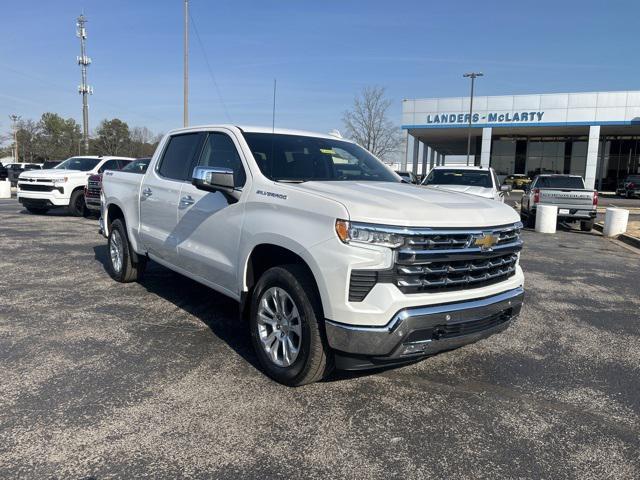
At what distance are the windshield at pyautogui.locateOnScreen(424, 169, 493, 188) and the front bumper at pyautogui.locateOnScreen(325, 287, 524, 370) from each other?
1017 cm

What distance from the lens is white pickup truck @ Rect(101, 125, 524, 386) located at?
323 centimetres

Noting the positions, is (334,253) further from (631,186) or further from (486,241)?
(631,186)

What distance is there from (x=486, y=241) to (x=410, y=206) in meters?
0.63

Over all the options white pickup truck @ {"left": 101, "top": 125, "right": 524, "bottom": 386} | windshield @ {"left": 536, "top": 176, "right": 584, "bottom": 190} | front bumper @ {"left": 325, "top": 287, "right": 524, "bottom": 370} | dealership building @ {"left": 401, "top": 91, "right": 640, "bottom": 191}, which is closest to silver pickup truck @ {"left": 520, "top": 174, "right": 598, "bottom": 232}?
windshield @ {"left": 536, "top": 176, "right": 584, "bottom": 190}

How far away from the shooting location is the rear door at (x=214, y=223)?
427 cm

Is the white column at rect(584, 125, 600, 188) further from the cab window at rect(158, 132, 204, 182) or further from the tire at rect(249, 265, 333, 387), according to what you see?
the tire at rect(249, 265, 333, 387)

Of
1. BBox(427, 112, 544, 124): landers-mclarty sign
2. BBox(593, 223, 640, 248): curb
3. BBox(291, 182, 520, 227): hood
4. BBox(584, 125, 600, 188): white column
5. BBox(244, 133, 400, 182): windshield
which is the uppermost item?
BBox(427, 112, 544, 124): landers-mclarty sign

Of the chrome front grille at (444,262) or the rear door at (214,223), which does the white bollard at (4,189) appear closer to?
the rear door at (214,223)

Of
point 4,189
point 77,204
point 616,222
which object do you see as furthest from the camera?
point 4,189

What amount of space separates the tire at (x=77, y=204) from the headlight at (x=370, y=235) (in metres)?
13.5

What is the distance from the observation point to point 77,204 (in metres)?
14.9

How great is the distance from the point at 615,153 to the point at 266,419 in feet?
189

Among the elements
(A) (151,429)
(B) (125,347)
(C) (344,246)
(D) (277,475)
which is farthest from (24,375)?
(C) (344,246)

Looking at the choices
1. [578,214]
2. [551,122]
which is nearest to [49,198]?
[578,214]
